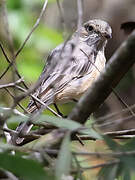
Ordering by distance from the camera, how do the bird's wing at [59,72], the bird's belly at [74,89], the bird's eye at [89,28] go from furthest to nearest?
the bird's eye at [89,28]
the bird's belly at [74,89]
the bird's wing at [59,72]

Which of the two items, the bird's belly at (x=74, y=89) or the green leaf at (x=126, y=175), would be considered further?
the bird's belly at (x=74, y=89)

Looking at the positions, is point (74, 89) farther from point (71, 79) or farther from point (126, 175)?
point (126, 175)

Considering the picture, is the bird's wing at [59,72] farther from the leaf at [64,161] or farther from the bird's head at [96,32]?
the leaf at [64,161]

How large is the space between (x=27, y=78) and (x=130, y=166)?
305 cm

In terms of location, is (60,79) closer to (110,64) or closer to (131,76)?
(110,64)

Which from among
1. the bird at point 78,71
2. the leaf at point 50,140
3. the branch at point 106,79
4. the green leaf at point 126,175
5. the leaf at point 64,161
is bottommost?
the bird at point 78,71

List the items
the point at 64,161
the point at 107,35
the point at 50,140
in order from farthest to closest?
1. the point at 107,35
2. the point at 50,140
3. the point at 64,161

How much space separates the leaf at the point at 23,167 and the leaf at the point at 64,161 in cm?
7

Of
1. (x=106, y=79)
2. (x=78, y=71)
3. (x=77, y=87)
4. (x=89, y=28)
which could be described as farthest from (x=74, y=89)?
(x=106, y=79)

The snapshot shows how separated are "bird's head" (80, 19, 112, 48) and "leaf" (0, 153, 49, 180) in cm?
292

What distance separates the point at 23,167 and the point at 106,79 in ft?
2.03

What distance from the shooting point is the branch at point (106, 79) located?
2409mm

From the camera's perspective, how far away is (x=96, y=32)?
5.34m

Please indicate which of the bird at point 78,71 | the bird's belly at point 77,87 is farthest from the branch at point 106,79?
the bird's belly at point 77,87
